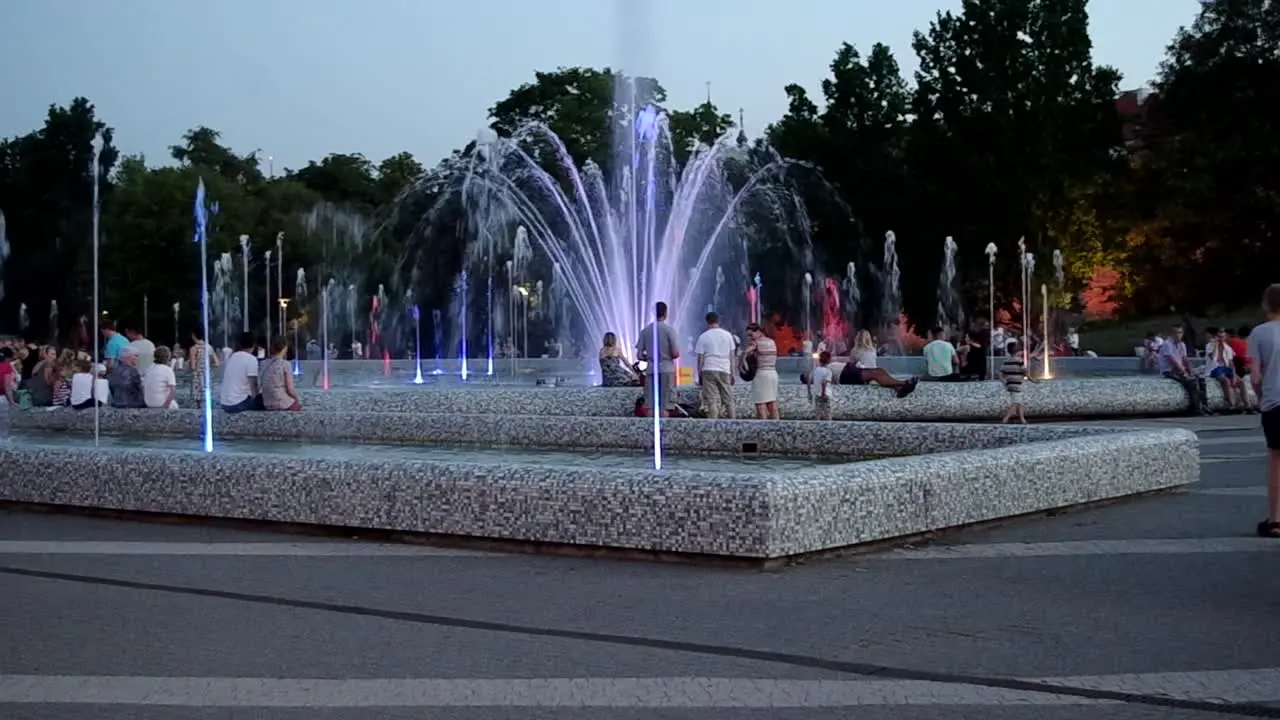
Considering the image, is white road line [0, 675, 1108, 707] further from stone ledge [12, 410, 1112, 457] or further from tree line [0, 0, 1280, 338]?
tree line [0, 0, 1280, 338]

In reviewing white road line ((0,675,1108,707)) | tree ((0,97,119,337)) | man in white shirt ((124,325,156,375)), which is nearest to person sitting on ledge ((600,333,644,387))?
man in white shirt ((124,325,156,375))

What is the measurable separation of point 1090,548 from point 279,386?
1143 cm

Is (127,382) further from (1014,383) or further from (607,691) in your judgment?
(607,691)

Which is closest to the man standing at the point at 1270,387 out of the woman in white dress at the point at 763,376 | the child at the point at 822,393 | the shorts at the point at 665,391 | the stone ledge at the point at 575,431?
the stone ledge at the point at 575,431

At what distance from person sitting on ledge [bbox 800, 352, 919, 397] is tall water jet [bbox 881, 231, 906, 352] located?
137ft

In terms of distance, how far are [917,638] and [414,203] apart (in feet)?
221

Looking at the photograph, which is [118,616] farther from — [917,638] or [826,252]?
[826,252]

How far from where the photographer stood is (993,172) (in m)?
66.0

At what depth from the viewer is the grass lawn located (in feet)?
206

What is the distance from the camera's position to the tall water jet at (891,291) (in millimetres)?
68125

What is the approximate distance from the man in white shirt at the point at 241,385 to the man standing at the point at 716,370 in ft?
18.2

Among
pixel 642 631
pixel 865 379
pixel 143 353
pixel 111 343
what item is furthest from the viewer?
pixel 865 379

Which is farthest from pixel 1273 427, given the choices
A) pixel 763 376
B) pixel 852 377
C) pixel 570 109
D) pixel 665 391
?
pixel 570 109

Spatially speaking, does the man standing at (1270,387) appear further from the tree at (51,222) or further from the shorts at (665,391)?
the tree at (51,222)
